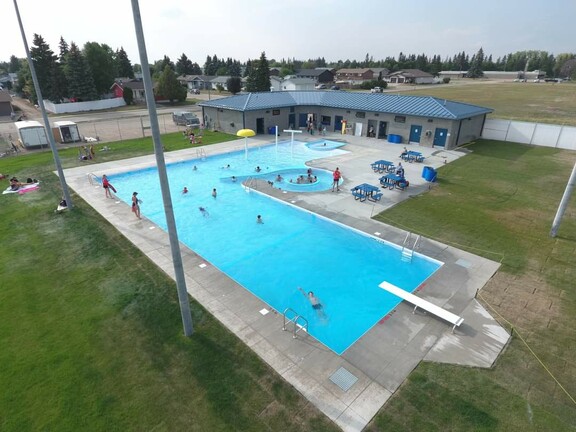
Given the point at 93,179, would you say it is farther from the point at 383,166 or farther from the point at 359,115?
the point at 359,115

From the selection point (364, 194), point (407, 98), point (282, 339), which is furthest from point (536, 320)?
point (407, 98)

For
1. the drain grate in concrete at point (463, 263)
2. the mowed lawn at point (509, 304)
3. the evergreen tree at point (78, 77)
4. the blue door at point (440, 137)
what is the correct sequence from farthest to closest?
the evergreen tree at point (78, 77) → the blue door at point (440, 137) → the drain grate in concrete at point (463, 263) → the mowed lawn at point (509, 304)

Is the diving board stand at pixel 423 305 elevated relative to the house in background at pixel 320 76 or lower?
lower

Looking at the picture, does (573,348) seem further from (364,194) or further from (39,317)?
(39,317)

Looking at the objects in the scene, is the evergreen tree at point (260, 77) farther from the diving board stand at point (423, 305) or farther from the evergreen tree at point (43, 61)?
the diving board stand at point (423, 305)

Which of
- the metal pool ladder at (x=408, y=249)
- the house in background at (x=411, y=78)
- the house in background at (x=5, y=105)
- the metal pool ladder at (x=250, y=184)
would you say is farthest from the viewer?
the house in background at (x=411, y=78)

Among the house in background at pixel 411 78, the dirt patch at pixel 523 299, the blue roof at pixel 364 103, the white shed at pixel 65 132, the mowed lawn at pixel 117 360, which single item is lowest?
the dirt patch at pixel 523 299

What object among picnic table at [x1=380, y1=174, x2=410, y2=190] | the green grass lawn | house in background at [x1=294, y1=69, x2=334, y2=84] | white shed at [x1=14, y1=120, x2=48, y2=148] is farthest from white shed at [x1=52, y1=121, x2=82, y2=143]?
house in background at [x1=294, y1=69, x2=334, y2=84]

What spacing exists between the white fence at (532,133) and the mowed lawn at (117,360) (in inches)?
1560

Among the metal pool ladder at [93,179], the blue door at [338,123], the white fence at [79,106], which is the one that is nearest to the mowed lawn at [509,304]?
the blue door at [338,123]

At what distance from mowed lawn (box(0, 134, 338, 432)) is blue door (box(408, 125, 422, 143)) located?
30619mm

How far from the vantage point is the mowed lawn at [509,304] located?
26.7ft

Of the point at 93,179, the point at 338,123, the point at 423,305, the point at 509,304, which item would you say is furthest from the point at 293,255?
the point at 338,123

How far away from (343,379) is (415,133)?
104ft
